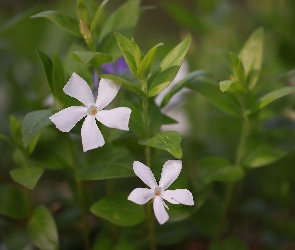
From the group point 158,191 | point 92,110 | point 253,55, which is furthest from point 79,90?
point 253,55

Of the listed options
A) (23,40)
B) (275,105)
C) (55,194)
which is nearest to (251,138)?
(275,105)

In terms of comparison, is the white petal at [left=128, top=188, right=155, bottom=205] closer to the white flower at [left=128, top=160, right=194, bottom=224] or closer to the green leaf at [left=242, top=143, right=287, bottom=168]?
the white flower at [left=128, top=160, right=194, bottom=224]

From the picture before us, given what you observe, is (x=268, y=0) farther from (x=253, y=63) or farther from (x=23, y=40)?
(x=253, y=63)

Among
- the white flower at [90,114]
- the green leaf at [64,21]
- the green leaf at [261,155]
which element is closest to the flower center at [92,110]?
the white flower at [90,114]

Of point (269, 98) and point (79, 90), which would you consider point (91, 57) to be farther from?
point (269, 98)

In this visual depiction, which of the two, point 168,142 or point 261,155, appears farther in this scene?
point 261,155

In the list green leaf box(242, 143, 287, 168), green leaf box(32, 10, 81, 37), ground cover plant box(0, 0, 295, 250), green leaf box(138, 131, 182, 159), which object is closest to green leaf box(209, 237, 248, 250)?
ground cover plant box(0, 0, 295, 250)
